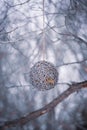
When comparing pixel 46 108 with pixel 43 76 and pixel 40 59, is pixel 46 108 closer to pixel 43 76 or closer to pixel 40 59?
pixel 43 76

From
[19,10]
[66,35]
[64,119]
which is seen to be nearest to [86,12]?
[66,35]

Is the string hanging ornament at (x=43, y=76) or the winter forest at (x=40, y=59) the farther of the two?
the string hanging ornament at (x=43, y=76)

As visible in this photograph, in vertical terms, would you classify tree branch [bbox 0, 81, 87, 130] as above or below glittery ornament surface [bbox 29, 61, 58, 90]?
below

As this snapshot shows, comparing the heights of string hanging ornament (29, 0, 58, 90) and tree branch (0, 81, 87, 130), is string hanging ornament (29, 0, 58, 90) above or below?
above

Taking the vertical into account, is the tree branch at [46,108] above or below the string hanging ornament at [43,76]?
below

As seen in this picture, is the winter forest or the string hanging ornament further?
the string hanging ornament

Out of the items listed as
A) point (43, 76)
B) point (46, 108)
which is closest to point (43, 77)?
point (43, 76)
